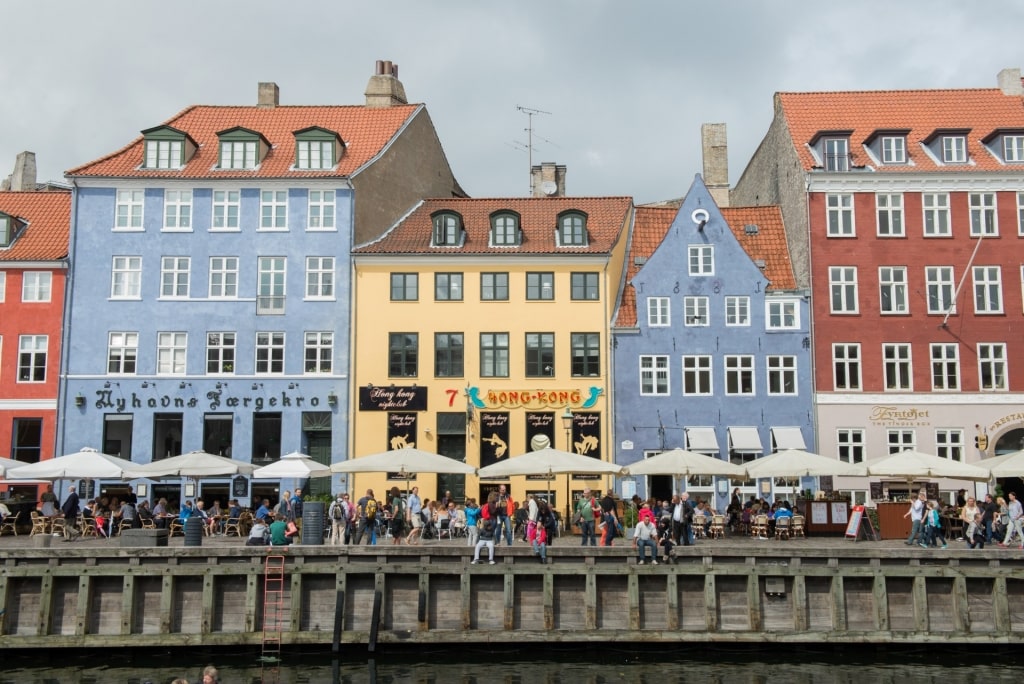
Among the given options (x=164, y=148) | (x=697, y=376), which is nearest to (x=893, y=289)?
(x=697, y=376)

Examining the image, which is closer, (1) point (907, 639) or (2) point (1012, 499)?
(1) point (907, 639)

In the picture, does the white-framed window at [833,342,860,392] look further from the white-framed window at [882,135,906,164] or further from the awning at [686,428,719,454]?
the white-framed window at [882,135,906,164]

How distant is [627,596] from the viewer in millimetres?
26422

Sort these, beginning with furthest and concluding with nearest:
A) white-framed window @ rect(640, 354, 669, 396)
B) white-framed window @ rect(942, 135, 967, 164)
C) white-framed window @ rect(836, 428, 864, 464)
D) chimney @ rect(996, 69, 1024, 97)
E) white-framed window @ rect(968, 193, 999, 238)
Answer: chimney @ rect(996, 69, 1024, 97), white-framed window @ rect(942, 135, 967, 164), white-framed window @ rect(968, 193, 999, 238), white-framed window @ rect(640, 354, 669, 396), white-framed window @ rect(836, 428, 864, 464)

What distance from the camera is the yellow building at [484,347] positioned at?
137 ft

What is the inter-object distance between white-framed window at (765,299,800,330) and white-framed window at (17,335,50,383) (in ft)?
99.1

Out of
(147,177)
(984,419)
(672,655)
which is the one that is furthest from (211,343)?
(984,419)

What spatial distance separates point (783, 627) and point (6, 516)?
82.0 ft

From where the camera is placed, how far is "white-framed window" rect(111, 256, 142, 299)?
43.0 metres

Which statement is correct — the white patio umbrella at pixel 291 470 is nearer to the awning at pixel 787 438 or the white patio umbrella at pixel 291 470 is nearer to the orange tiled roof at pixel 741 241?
the orange tiled roof at pixel 741 241

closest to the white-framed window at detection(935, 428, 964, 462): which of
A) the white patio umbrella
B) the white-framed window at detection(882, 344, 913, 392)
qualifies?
the white-framed window at detection(882, 344, 913, 392)

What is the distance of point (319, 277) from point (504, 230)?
8.09 meters

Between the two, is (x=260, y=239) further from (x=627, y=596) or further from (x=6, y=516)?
(x=627, y=596)

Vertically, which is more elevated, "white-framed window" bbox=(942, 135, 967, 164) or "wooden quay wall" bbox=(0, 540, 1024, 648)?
"white-framed window" bbox=(942, 135, 967, 164)
